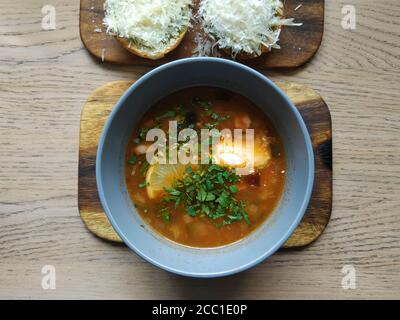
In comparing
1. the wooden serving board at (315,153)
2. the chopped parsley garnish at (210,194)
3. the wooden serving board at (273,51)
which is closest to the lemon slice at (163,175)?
the chopped parsley garnish at (210,194)

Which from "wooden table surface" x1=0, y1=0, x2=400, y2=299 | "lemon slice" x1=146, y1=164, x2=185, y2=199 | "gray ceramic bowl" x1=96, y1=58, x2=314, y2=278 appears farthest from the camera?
"wooden table surface" x1=0, y1=0, x2=400, y2=299

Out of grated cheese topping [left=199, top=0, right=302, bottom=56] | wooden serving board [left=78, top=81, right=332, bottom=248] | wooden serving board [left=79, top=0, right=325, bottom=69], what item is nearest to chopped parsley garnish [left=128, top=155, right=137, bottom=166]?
wooden serving board [left=78, top=81, right=332, bottom=248]

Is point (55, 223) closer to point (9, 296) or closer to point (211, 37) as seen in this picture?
point (9, 296)

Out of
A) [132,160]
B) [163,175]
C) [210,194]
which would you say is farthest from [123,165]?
[210,194]

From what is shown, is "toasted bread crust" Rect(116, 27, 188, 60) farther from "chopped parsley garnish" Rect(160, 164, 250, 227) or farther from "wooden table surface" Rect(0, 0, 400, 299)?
"chopped parsley garnish" Rect(160, 164, 250, 227)

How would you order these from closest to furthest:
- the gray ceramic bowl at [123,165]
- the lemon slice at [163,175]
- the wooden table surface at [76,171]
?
the gray ceramic bowl at [123,165], the lemon slice at [163,175], the wooden table surface at [76,171]

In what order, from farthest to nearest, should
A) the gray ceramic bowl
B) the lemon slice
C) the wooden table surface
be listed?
the wooden table surface < the lemon slice < the gray ceramic bowl

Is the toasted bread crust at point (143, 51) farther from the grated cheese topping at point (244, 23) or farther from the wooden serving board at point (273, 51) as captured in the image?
the grated cheese topping at point (244, 23)

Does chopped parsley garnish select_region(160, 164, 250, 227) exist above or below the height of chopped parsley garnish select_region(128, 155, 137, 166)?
below
